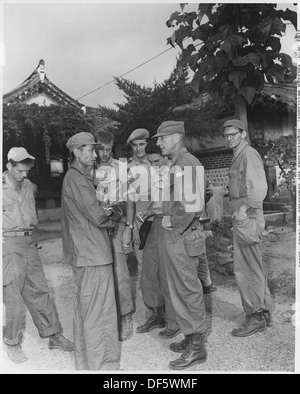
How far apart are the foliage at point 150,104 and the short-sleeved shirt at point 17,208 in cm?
190

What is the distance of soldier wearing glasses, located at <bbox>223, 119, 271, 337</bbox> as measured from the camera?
3.54 metres

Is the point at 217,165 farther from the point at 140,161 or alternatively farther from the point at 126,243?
the point at 126,243

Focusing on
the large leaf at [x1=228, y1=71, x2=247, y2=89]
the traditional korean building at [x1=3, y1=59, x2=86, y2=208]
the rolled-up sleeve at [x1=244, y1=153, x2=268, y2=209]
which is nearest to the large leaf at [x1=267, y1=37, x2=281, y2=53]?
the large leaf at [x1=228, y1=71, x2=247, y2=89]

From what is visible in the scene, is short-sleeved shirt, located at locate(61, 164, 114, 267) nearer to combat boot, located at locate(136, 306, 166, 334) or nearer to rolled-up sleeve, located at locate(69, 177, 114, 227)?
rolled-up sleeve, located at locate(69, 177, 114, 227)

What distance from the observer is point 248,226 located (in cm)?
358

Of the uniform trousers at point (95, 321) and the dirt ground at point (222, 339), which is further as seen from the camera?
the dirt ground at point (222, 339)

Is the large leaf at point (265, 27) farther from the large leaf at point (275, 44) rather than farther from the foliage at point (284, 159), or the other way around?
the foliage at point (284, 159)

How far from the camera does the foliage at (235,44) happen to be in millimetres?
3541

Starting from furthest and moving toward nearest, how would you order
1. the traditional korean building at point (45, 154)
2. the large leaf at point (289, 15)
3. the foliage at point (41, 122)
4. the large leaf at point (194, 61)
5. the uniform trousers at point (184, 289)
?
the traditional korean building at point (45, 154)
the foliage at point (41, 122)
the large leaf at point (194, 61)
the large leaf at point (289, 15)
the uniform trousers at point (184, 289)

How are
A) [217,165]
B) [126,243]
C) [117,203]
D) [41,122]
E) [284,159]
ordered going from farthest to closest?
1. [41,122]
2. [217,165]
3. [284,159]
4. [117,203]
5. [126,243]

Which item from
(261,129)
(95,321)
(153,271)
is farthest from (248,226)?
(261,129)

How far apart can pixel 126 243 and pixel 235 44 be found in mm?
2059

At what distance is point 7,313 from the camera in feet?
10.7

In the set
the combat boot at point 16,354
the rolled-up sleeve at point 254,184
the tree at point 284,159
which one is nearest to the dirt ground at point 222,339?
the combat boot at point 16,354
